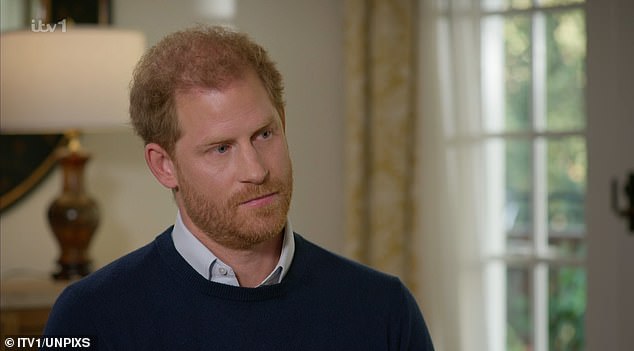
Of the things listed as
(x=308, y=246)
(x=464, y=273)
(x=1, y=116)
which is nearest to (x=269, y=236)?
(x=308, y=246)

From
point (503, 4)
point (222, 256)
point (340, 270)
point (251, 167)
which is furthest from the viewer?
point (503, 4)

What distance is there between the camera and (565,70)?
10.8 feet

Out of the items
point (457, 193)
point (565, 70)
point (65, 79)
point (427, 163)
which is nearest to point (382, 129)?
point (427, 163)

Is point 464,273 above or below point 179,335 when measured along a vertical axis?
below

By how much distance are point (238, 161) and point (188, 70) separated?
16cm

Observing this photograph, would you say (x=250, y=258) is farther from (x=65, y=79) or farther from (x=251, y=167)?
(x=65, y=79)

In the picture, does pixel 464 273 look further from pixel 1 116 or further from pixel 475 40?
pixel 1 116

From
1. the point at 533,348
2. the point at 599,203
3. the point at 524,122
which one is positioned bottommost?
the point at 533,348

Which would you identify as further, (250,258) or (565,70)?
(565,70)

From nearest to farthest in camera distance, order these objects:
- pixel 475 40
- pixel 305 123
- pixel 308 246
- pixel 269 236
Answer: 1. pixel 269 236
2. pixel 308 246
3. pixel 475 40
4. pixel 305 123

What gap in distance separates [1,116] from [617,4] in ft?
6.53

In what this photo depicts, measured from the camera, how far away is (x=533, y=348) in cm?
343

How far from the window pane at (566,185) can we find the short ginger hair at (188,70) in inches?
77.8

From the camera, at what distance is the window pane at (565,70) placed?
10.7 ft
